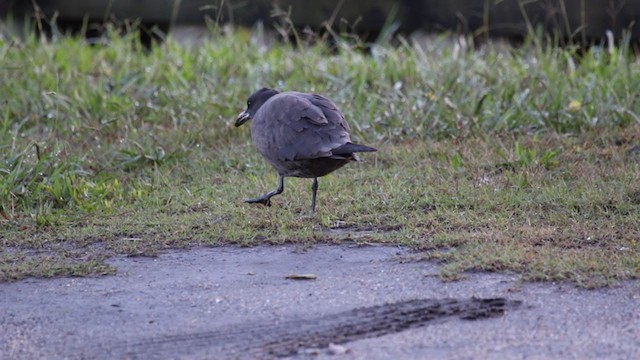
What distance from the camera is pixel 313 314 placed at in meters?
3.85

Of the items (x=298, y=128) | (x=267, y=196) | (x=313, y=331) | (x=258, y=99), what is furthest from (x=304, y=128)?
(x=313, y=331)

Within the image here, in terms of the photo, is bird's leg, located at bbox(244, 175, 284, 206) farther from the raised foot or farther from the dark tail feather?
the dark tail feather

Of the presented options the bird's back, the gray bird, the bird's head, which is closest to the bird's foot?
the gray bird

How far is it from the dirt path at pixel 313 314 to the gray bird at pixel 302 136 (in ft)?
2.11

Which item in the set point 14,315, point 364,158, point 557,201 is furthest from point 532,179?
point 14,315

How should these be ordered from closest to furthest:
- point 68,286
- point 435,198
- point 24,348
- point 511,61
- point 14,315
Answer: point 24,348, point 14,315, point 68,286, point 435,198, point 511,61

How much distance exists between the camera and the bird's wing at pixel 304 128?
508cm

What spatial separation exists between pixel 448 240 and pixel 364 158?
1852 millimetres

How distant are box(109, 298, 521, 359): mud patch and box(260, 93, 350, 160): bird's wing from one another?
53.6 inches

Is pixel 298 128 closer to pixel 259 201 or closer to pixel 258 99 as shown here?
pixel 259 201

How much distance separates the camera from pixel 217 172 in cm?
648

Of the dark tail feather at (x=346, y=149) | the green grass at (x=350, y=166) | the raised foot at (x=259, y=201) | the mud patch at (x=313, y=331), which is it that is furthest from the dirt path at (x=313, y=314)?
the raised foot at (x=259, y=201)

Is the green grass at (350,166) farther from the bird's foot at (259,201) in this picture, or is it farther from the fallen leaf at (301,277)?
the fallen leaf at (301,277)

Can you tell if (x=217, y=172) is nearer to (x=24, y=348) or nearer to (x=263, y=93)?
(x=263, y=93)
